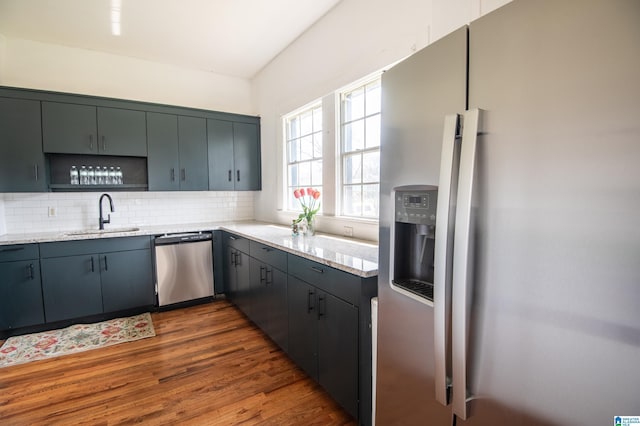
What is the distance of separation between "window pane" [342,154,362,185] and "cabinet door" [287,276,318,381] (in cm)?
109

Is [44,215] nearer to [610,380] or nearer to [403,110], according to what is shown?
[403,110]

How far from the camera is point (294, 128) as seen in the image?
3828 millimetres

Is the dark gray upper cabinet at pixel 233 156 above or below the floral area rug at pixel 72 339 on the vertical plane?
above

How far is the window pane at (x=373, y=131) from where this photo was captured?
257cm

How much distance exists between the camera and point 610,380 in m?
0.64

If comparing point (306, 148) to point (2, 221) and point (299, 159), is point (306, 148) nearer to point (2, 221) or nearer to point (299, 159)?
point (299, 159)

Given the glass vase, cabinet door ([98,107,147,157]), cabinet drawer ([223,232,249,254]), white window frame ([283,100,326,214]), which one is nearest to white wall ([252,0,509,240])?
white window frame ([283,100,326,214])

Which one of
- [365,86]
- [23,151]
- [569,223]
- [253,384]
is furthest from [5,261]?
[569,223]

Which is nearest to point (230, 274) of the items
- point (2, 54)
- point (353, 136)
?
point (353, 136)

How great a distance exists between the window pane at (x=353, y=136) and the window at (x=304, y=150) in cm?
49

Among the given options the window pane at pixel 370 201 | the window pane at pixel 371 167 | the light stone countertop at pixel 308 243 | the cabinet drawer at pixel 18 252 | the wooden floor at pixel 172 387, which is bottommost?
the wooden floor at pixel 172 387

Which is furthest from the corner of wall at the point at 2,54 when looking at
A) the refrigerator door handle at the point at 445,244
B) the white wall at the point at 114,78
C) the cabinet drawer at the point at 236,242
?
the refrigerator door handle at the point at 445,244

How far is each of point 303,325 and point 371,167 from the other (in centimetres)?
138

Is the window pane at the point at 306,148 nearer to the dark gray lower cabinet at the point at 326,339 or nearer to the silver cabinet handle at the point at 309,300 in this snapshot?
the dark gray lower cabinet at the point at 326,339
